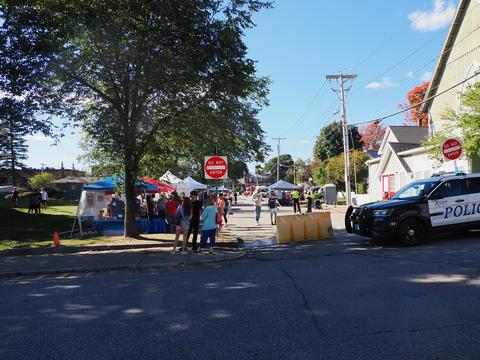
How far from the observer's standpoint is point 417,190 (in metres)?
13.2

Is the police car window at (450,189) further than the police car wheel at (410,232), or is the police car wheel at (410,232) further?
the police car window at (450,189)

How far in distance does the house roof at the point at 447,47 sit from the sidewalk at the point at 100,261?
18.4 meters

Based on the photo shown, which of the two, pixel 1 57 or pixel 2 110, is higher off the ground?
pixel 1 57

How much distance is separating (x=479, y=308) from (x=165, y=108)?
11.1 metres

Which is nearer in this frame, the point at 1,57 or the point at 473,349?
the point at 473,349

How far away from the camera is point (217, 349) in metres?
4.74

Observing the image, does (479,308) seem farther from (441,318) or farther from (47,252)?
Result: (47,252)

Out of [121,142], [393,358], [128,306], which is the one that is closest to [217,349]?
[393,358]

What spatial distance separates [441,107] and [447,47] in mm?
3209

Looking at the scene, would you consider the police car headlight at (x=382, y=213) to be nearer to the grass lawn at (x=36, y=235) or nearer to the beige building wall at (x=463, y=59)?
the grass lawn at (x=36, y=235)

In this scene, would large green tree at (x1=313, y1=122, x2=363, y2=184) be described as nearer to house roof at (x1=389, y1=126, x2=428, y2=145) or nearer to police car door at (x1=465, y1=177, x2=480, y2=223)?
house roof at (x1=389, y1=126, x2=428, y2=145)

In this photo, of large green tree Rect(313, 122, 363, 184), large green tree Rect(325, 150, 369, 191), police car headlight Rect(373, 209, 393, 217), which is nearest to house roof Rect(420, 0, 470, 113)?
police car headlight Rect(373, 209, 393, 217)

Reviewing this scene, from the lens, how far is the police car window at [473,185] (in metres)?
13.0

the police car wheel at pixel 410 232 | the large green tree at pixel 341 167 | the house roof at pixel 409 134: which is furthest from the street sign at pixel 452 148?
the large green tree at pixel 341 167
